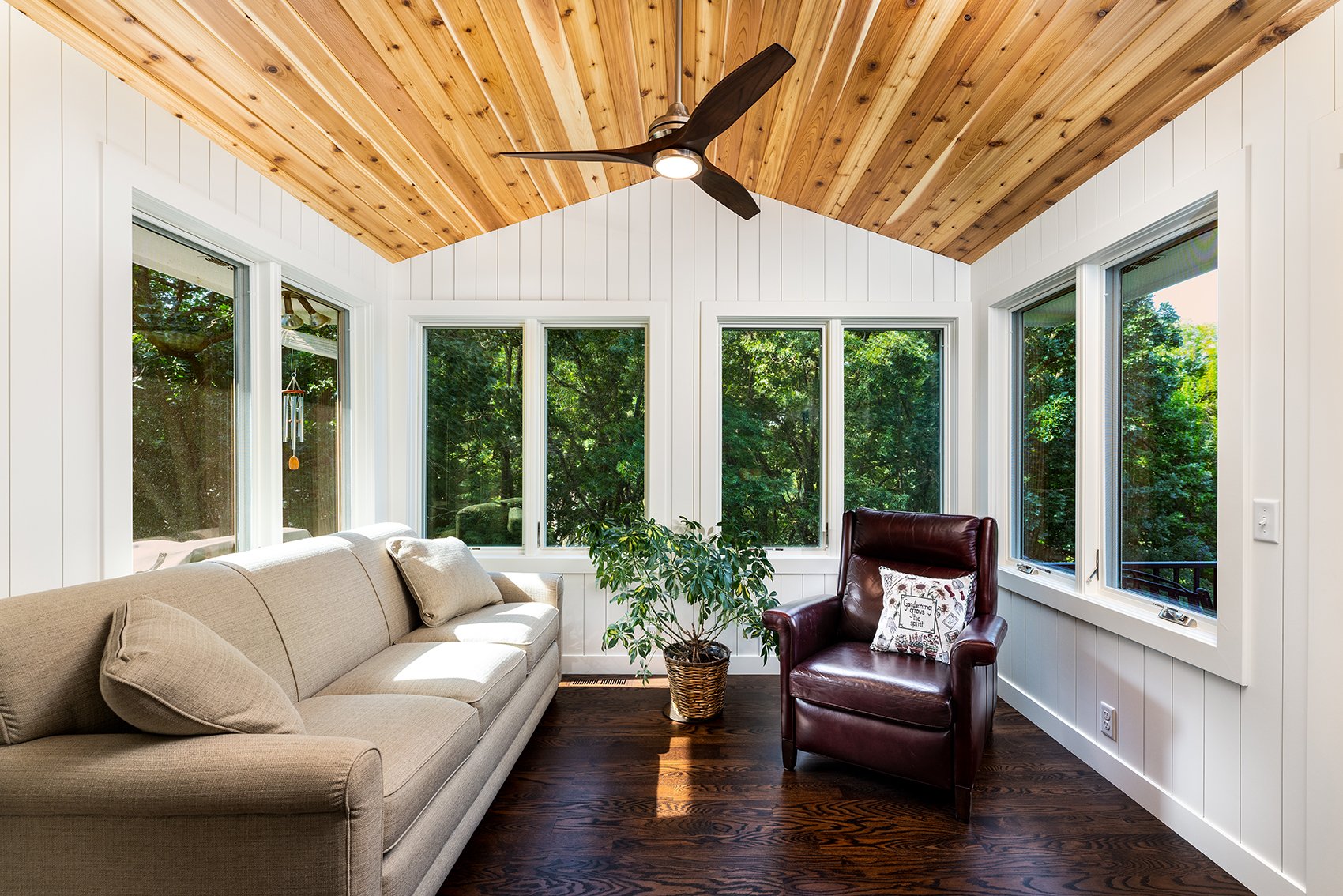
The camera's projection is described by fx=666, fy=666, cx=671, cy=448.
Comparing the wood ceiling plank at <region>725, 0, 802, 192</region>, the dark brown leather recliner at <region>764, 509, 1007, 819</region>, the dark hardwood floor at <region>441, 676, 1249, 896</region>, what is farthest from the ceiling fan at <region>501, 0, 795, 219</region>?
the dark hardwood floor at <region>441, 676, 1249, 896</region>

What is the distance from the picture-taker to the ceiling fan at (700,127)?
1717 mm

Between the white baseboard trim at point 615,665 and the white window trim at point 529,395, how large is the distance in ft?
1.66

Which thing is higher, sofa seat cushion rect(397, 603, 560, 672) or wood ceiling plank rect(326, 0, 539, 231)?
wood ceiling plank rect(326, 0, 539, 231)

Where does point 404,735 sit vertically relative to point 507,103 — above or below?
below

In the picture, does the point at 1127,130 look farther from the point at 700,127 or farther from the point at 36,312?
the point at 36,312

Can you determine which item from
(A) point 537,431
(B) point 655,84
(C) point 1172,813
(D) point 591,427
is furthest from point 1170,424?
(A) point 537,431

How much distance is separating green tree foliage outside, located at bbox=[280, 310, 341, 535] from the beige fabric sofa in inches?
42.0

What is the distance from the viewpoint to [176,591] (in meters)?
1.79

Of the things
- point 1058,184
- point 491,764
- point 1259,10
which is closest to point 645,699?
point 491,764

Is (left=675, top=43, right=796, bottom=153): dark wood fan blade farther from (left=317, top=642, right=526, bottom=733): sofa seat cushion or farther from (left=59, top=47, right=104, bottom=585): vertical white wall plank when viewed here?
(left=317, top=642, right=526, bottom=733): sofa seat cushion

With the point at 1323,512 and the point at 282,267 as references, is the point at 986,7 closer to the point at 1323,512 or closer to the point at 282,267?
the point at 1323,512

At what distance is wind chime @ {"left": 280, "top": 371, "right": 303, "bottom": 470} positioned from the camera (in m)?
2.95

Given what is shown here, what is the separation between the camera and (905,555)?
3020mm

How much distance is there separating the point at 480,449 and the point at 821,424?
1.99 meters
